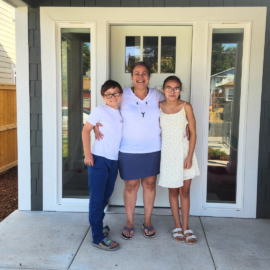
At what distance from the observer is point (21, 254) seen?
2541mm

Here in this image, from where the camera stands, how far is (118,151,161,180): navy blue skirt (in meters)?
2.68

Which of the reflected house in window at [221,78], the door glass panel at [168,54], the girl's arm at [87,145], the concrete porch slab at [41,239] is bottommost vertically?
the concrete porch slab at [41,239]

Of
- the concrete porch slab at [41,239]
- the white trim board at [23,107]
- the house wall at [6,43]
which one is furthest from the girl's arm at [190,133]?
the house wall at [6,43]

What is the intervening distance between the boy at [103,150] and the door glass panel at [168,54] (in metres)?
0.97

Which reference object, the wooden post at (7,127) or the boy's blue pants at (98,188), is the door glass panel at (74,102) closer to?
the boy's blue pants at (98,188)

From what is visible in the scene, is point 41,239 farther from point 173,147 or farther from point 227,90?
point 227,90

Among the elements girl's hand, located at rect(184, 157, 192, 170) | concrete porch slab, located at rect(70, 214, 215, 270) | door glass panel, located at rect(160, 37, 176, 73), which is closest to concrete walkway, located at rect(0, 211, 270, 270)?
concrete porch slab, located at rect(70, 214, 215, 270)

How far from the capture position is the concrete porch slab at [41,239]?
2.44m

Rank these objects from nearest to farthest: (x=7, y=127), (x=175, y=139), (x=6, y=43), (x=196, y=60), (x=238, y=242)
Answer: (x=175, y=139), (x=238, y=242), (x=196, y=60), (x=7, y=127), (x=6, y=43)

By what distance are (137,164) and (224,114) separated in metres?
1.24

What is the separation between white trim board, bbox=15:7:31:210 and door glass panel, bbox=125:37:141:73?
1.06 meters

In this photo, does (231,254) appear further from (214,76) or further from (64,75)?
(64,75)

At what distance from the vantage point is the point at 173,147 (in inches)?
105

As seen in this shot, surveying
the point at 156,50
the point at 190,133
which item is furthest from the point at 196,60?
the point at 190,133
